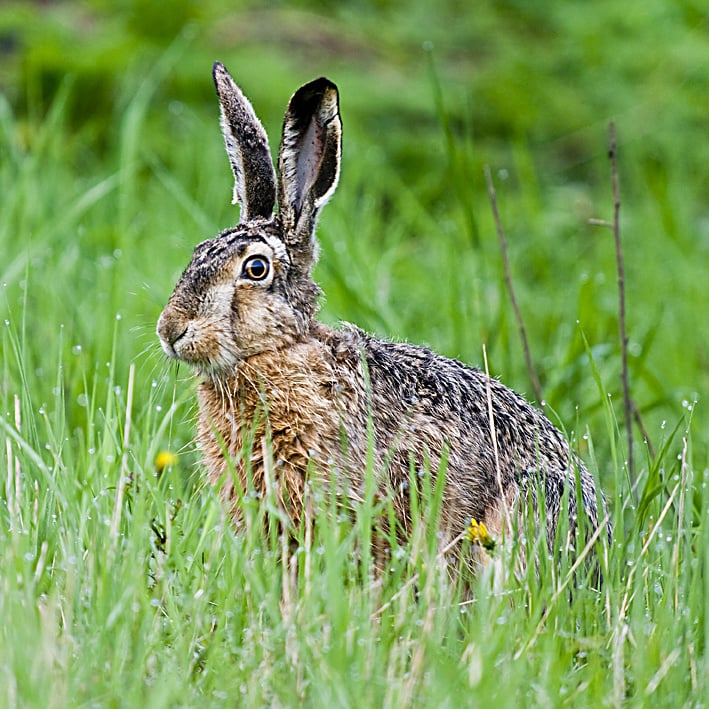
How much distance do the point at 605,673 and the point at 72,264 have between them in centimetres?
352

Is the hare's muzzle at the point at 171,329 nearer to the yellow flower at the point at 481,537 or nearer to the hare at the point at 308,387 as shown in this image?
the hare at the point at 308,387

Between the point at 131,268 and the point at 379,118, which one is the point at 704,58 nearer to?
the point at 379,118

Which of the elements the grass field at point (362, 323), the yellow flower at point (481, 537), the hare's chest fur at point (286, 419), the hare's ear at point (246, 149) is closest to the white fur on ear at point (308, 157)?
the hare's ear at point (246, 149)

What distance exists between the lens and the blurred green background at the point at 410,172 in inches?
210

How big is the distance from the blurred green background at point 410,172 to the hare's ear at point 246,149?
0.63m

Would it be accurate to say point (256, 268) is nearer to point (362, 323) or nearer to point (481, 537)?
point (481, 537)

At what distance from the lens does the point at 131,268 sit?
558cm

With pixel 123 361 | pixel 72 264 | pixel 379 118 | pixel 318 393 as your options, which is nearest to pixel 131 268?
pixel 72 264

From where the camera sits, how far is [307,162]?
391 cm

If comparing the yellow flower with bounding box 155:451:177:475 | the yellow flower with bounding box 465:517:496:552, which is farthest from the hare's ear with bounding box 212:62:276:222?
the yellow flower with bounding box 465:517:496:552

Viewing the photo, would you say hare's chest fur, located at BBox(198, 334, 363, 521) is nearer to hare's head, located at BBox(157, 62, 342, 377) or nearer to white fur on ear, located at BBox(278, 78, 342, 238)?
hare's head, located at BBox(157, 62, 342, 377)

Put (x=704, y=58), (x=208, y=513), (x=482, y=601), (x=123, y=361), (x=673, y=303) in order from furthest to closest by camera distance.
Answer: (x=704, y=58) → (x=673, y=303) → (x=123, y=361) → (x=208, y=513) → (x=482, y=601)

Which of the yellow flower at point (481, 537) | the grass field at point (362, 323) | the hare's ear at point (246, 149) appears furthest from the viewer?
the hare's ear at point (246, 149)

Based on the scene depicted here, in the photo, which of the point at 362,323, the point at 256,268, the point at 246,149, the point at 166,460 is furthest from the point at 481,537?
the point at 362,323
